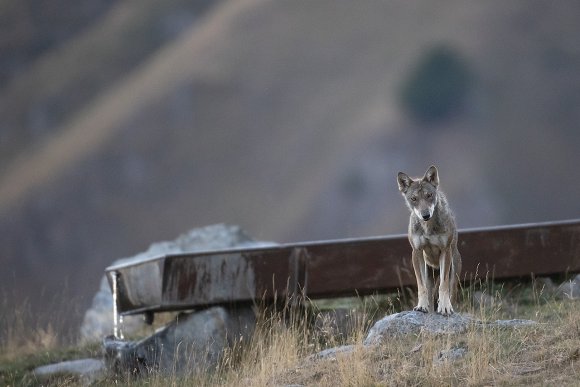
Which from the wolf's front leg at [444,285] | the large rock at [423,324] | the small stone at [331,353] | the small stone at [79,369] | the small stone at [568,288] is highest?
the wolf's front leg at [444,285]

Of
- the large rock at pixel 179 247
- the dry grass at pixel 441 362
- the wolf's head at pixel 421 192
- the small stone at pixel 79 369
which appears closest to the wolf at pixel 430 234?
the wolf's head at pixel 421 192

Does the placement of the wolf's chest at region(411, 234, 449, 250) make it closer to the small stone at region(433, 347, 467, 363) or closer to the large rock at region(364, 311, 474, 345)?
the large rock at region(364, 311, 474, 345)

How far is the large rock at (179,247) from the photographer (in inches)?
774

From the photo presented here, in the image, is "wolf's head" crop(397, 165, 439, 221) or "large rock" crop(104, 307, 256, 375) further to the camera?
"large rock" crop(104, 307, 256, 375)

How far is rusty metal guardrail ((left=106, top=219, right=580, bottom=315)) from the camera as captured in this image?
13.9 metres

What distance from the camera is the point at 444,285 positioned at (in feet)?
33.5

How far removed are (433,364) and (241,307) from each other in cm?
555

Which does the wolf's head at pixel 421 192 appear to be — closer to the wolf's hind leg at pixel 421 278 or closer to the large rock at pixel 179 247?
the wolf's hind leg at pixel 421 278

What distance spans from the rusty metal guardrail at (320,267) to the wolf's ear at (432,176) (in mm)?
3682

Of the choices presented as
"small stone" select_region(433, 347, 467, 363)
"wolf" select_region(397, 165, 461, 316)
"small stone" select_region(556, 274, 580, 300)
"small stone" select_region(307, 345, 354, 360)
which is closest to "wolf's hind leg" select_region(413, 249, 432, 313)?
"wolf" select_region(397, 165, 461, 316)

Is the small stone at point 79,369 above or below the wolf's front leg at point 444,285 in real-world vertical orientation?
below

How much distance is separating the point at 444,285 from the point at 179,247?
1285 cm

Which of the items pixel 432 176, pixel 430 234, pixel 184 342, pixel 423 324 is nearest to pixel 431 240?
pixel 430 234

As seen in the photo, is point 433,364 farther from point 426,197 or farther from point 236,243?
point 236,243
